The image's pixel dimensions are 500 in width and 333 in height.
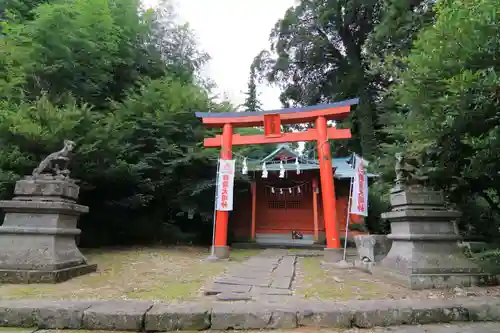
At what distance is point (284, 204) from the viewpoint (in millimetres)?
16484

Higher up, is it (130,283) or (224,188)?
(224,188)

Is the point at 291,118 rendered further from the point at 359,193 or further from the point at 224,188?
the point at 359,193

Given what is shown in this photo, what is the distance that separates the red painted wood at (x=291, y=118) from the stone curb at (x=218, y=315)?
7.20 m

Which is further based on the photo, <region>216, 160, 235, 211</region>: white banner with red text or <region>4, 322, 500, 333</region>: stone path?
<region>216, 160, 235, 211</region>: white banner with red text

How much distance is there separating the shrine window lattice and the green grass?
875 centimetres

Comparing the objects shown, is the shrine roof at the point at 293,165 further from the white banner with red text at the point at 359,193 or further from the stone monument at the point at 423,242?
the stone monument at the point at 423,242

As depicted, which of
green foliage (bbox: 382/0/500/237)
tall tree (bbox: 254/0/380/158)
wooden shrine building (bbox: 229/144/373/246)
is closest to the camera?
green foliage (bbox: 382/0/500/237)

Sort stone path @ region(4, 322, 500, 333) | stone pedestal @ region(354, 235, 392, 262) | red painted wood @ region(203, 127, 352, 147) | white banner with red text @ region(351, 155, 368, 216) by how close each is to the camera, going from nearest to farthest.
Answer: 1. stone path @ region(4, 322, 500, 333)
2. stone pedestal @ region(354, 235, 392, 262)
3. white banner with red text @ region(351, 155, 368, 216)
4. red painted wood @ region(203, 127, 352, 147)

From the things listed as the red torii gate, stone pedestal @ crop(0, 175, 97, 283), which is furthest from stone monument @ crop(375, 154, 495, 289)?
stone pedestal @ crop(0, 175, 97, 283)

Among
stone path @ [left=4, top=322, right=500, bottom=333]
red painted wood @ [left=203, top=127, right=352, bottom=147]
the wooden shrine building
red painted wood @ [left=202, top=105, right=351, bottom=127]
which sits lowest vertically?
stone path @ [left=4, top=322, right=500, bottom=333]

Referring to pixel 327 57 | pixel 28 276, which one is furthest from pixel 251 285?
pixel 327 57

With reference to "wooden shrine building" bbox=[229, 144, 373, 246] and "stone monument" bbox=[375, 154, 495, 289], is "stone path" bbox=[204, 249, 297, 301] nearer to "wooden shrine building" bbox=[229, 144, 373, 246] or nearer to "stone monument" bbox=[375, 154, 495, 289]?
"stone monument" bbox=[375, 154, 495, 289]

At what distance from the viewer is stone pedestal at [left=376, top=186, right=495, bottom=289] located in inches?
181

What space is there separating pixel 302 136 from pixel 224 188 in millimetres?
3020
